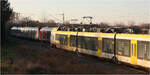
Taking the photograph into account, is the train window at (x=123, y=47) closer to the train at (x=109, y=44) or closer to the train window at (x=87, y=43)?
the train at (x=109, y=44)

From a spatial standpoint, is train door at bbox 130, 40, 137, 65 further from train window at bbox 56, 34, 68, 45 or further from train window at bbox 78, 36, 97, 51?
train window at bbox 56, 34, 68, 45

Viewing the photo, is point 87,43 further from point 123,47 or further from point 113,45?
point 123,47

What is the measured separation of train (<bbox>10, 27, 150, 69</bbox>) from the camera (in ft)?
43.3

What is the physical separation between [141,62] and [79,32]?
31.1ft

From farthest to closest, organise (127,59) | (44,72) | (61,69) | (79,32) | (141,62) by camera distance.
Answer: (79,32), (127,59), (141,62), (61,69), (44,72)

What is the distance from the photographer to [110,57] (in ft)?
54.2

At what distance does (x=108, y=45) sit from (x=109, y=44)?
0.16 meters

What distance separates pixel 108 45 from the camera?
16.8 metres

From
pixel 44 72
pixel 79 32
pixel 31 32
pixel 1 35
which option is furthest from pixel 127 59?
pixel 31 32

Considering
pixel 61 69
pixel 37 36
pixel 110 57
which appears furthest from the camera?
pixel 37 36

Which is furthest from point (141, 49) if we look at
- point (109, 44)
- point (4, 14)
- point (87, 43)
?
point (4, 14)

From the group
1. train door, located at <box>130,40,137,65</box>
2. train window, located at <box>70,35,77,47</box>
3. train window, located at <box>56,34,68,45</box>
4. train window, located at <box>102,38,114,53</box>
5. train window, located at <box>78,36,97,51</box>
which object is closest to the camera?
train door, located at <box>130,40,137,65</box>

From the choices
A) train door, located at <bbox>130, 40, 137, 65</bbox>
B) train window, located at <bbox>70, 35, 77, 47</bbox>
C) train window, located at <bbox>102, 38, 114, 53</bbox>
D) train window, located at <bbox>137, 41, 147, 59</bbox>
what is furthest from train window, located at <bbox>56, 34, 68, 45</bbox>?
train window, located at <bbox>137, 41, 147, 59</bbox>

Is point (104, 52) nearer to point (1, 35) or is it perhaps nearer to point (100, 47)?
point (100, 47)
